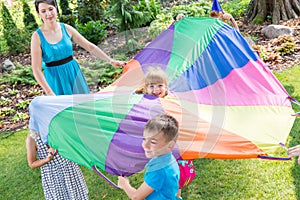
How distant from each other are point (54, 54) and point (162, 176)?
158cm

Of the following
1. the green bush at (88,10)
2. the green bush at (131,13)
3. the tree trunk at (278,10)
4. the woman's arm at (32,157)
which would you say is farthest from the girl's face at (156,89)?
the green bush at (88,10)

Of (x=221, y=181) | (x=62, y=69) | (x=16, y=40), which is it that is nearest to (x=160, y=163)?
(x=221, y=181)

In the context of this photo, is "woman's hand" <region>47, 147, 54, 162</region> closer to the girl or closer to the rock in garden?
the girl

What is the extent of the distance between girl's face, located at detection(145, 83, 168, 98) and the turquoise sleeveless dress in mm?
706

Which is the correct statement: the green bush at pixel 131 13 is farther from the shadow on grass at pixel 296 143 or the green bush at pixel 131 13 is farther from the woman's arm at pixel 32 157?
the woman's arm at pixel 32 157

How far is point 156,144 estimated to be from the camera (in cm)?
162

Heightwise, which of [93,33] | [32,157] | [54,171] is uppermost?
[32,157]

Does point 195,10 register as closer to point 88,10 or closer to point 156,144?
point 88,10

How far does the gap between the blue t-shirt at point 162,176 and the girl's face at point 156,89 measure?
3.03 feet

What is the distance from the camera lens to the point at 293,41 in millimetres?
5086

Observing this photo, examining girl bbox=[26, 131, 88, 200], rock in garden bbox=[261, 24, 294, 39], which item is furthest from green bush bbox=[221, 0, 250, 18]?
girl bbox=[26, 131, 88, 200]

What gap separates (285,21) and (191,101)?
159 inches

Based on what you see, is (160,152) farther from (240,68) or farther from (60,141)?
(240,68)

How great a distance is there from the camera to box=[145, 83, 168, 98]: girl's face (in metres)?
2.52
